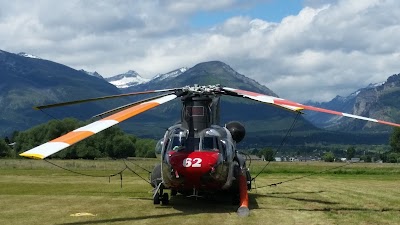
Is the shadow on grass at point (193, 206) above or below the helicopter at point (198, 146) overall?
below

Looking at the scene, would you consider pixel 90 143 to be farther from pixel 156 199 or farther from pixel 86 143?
pixel 156 199

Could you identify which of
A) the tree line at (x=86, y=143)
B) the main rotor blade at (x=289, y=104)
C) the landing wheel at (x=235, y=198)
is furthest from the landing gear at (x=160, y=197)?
the tree line at (x=86, y=143)

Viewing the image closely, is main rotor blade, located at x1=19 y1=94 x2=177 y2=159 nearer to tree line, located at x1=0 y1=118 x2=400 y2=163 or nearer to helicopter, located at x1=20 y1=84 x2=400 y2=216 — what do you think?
helicopter, located at x1=20 y1=84 x2=400 y2=216

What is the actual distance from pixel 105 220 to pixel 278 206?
286 inches

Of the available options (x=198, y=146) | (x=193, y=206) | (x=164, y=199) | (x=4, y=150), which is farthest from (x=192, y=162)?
(x=4, y=150)

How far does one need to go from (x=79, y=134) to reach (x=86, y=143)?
9320cm

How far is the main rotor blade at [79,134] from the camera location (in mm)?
13375

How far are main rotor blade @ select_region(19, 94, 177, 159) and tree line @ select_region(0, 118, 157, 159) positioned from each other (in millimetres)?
71475

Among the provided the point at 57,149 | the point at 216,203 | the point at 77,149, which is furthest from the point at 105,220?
the point at 77,149

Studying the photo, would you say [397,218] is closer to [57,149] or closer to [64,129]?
[57,149]

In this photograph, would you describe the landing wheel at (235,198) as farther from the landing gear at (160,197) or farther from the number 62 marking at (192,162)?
the number 62 marking at (192,162)

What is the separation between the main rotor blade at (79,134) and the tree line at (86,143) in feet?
234

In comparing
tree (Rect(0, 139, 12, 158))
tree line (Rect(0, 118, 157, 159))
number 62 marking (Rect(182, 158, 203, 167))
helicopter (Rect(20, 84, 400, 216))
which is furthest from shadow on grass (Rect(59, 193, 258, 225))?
tree (Rect(0, 139, 12, 158))

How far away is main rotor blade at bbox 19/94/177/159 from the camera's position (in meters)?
13.4
